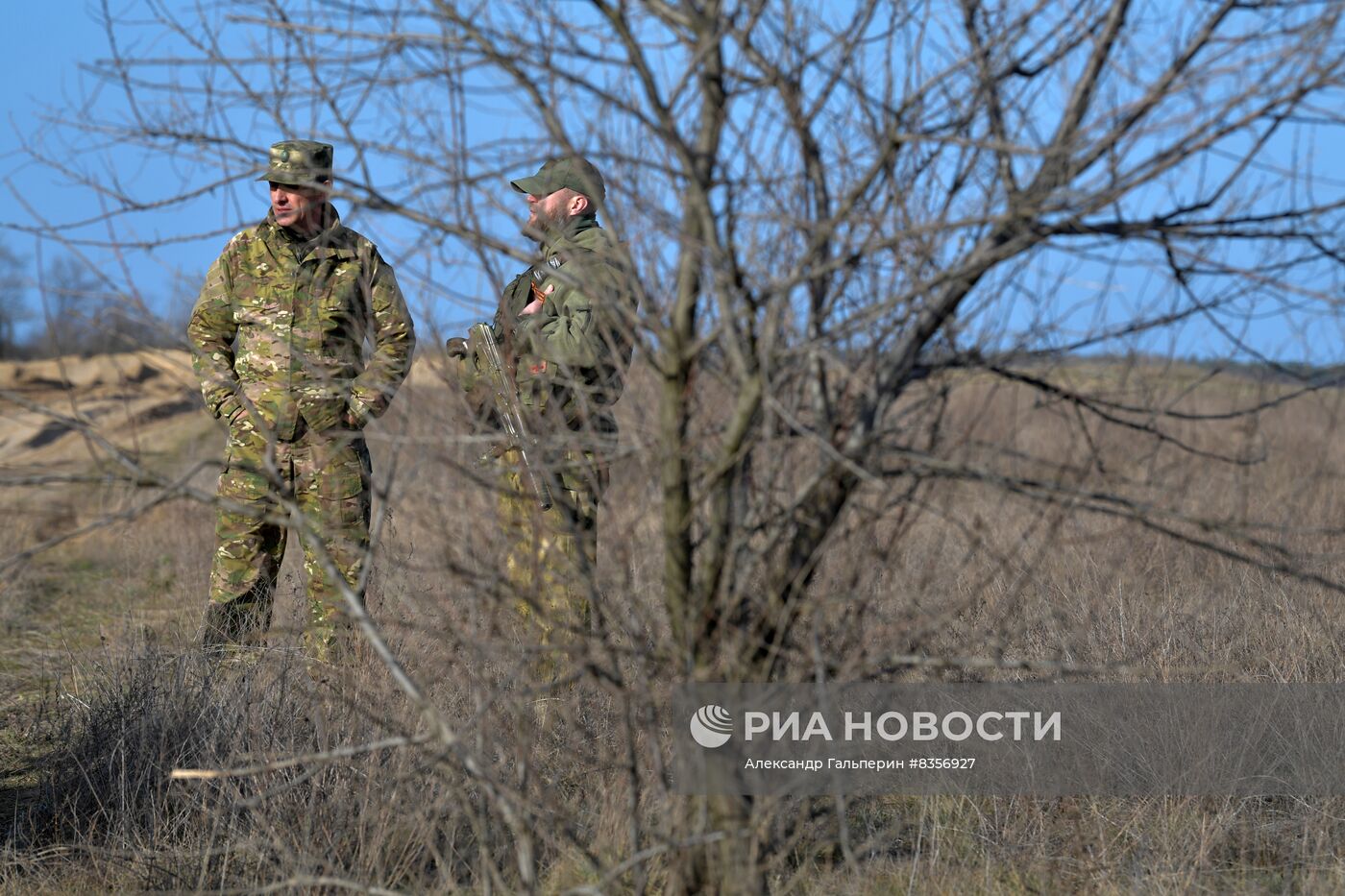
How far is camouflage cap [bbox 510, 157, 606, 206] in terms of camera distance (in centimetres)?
252

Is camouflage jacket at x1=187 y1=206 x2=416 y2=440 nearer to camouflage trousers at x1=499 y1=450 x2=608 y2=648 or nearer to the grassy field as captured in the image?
the grassy field

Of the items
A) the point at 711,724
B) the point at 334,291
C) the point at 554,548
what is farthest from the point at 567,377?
the point at 334,291

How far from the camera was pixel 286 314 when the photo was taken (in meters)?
5.05

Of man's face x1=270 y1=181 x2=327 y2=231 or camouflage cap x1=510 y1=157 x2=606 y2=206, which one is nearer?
camouflage cap x1=510 y1=157 x2=606 y2=206

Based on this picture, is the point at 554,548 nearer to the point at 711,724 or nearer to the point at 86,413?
the point at 711,724

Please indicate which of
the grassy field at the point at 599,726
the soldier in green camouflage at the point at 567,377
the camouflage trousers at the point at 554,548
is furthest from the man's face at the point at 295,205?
the camouflage trousers at the point at 554,548

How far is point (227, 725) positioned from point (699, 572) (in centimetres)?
187

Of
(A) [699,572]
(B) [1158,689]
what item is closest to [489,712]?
(A) [699,572]

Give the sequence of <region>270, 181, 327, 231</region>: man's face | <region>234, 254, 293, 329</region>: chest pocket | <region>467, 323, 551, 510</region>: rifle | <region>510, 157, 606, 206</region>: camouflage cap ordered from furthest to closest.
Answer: <region>234, 254, 293, 329</region>: chest pocket → <region>270, 181, 327, 231</region>: man's face → <region>467, 323, 551, 510</region>: rifle → <region>510, 157, 606, 206</region>: camouflage cap

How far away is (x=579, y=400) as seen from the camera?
2.61 metres

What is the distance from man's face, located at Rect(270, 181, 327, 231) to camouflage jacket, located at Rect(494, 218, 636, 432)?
3.14ft

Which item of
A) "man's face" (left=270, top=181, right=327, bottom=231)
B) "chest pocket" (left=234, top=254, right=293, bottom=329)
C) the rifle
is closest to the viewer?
the rifle

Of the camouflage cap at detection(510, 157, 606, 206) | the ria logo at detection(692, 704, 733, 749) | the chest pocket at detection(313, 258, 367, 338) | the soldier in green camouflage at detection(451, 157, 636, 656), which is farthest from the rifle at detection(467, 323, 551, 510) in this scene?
the chest pocket at detection(313, 258, 367, 338)

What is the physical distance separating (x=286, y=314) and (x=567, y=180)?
1747mm
